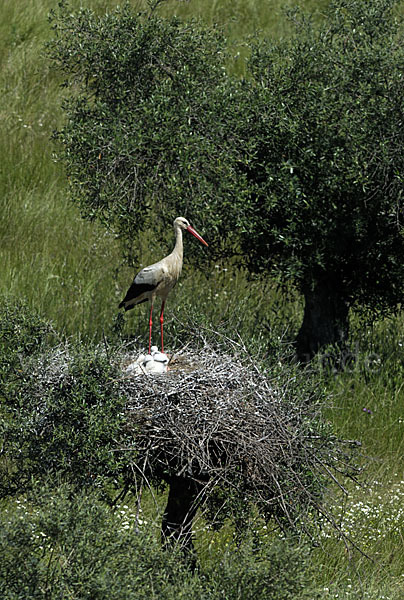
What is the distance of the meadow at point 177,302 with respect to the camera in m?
6.71

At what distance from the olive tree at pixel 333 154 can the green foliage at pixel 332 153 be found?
1 cm

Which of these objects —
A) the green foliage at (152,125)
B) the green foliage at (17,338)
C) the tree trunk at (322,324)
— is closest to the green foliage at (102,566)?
the green foliage at (17,338)

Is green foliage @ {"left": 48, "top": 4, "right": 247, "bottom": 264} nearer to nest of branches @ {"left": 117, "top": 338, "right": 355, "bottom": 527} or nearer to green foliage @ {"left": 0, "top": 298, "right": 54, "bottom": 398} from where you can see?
green foliage @ {"left": 0, "top": 298, "right": 54, "bottom": 398}

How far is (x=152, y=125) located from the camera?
26.6 ft

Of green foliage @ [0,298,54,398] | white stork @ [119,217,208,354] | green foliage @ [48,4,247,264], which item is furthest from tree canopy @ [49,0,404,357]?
green foliage @ [0,298,54,398]

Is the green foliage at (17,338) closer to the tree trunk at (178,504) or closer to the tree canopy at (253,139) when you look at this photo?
the tree trunk at (178,504)

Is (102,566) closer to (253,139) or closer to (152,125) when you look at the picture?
(152,125)

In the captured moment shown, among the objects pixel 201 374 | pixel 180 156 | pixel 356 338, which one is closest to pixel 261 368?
pixel 201 374

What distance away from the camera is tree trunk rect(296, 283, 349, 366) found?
9.37 m

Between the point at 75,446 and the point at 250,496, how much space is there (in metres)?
1.05

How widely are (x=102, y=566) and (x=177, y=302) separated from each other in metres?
5.90

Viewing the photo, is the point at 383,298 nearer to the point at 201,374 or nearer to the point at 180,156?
the point at 180,156

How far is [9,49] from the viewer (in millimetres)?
15789

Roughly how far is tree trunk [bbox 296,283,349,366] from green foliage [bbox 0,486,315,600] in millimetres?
4772
